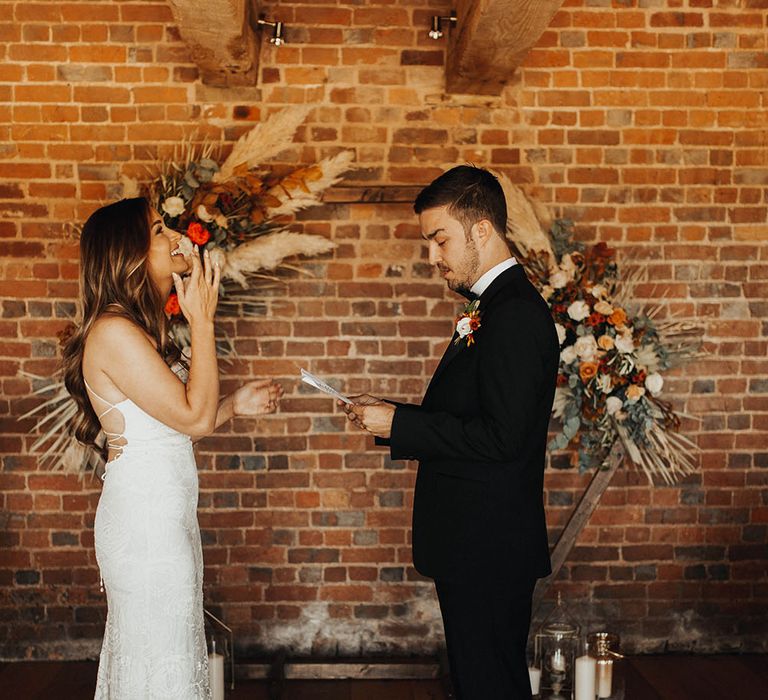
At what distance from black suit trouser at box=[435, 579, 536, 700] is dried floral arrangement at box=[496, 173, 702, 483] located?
1.16m

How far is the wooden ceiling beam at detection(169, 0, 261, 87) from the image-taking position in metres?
2.69

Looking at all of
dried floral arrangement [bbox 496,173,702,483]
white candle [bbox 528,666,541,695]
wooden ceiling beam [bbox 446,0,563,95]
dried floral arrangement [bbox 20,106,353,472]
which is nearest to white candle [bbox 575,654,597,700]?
white candle [bbox 528,666,541,695]

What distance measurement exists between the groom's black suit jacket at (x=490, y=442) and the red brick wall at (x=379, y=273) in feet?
4.18

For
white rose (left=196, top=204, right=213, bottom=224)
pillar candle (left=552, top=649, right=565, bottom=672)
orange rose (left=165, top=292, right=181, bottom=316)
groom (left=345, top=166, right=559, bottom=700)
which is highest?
white rose (left=196, top=204, right=213, bottom=224)

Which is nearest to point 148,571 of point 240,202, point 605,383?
point 240,202

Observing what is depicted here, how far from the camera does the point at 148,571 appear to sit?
2174 mm

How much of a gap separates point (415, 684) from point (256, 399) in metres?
1.64

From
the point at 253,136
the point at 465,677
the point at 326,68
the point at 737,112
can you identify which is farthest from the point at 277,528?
the point at 737,112

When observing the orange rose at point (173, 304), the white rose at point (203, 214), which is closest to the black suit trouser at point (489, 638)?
the orange rose at point (173, 304)

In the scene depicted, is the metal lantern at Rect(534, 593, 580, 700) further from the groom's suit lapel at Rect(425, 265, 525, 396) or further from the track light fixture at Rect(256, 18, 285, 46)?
the track light fixture at Rect(256, 18, 285, 46)

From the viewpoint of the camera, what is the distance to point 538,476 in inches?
91.1

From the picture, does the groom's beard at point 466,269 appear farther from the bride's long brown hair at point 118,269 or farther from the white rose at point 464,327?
the bride's long brown hair at point 118,269

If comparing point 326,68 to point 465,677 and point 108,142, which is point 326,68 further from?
point 465,677

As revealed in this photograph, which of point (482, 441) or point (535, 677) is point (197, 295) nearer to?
point (482, 441)
